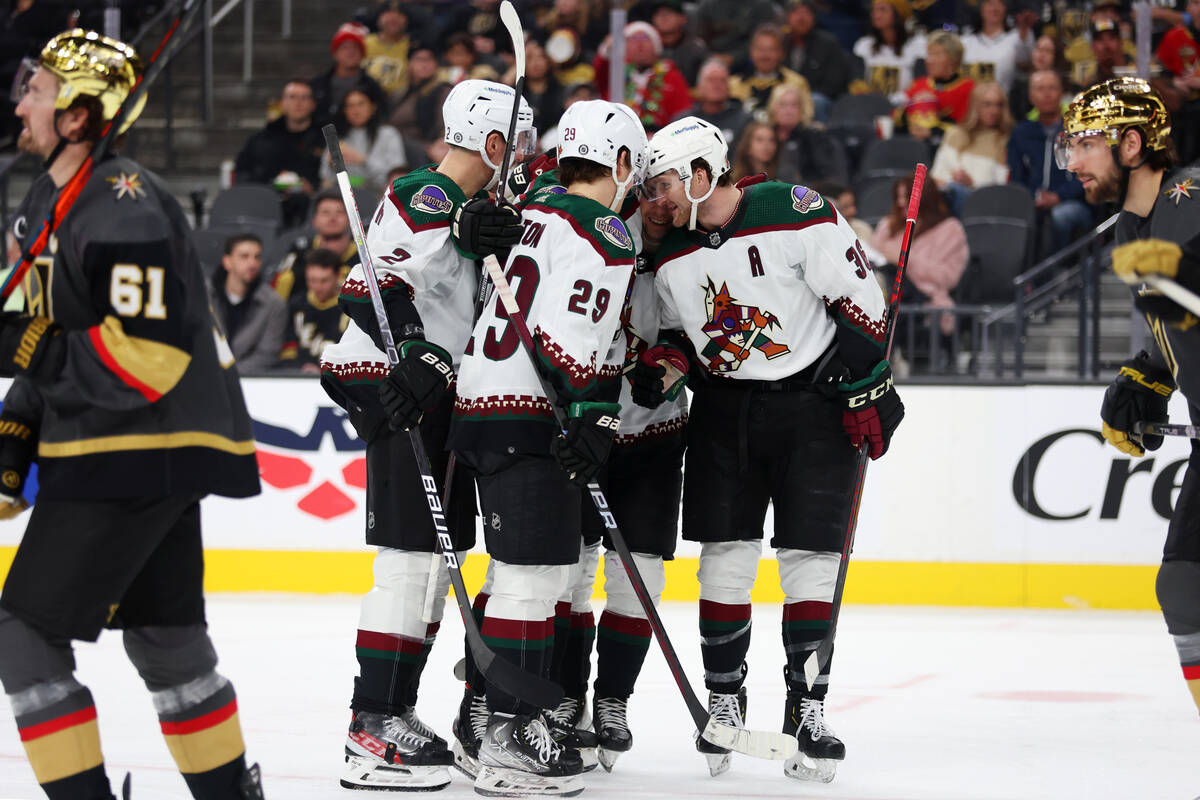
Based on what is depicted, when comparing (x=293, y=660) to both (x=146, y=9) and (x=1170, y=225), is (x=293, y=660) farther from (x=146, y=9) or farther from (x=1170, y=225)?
(x=146, y=9)

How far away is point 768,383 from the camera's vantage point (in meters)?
3.59

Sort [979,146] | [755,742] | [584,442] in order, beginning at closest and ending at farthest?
[584,442] → [755,742] → [979,146]

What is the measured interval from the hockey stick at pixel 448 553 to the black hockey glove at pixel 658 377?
508mm

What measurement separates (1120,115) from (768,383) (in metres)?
0.95

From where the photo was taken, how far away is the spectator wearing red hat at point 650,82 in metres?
8.23

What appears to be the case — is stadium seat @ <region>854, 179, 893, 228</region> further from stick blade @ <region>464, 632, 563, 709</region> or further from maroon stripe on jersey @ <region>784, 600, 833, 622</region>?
stick blade @ <region>464, 632, 563, 709</region>

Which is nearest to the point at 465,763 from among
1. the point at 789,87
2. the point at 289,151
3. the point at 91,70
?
the point at 91,70

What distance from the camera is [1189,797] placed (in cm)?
329

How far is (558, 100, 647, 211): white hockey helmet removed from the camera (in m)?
3.26

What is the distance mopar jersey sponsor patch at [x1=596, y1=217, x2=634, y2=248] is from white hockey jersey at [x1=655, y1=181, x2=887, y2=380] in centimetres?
35

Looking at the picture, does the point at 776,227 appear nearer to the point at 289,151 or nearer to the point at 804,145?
the point at 804,145


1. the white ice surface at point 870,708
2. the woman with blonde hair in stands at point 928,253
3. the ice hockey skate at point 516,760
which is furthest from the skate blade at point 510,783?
the woman with blonde hair in stands at point 928,253

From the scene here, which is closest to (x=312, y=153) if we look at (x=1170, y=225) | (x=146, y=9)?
(x=146, y=9)

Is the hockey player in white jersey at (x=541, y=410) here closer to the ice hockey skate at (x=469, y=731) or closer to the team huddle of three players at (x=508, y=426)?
the team huddle of three players at (x=508, y=426)
